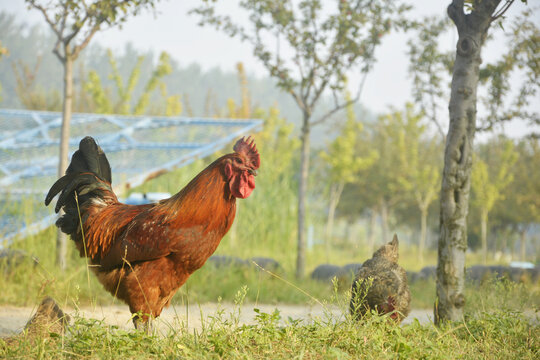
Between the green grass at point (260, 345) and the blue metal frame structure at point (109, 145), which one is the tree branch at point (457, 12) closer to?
the green grass at point (260, 345)

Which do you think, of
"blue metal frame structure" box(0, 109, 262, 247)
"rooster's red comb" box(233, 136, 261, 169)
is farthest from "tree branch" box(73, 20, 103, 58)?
"rooster's red comb" box(233, 136, 261, 169)

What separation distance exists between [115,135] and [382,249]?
859 centimetres

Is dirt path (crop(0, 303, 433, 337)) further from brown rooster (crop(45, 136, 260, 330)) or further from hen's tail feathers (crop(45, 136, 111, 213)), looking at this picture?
hen's tail feathers (crop(45, 136, 111, 213))

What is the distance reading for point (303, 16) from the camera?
29.8ft

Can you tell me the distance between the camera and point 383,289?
428 cm

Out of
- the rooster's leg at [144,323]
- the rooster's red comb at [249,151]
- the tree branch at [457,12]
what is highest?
the tree branch at [457,12]

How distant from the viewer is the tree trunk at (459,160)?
460 cm

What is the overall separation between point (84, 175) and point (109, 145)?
7.75 metres

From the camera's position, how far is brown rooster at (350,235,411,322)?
4266 mm

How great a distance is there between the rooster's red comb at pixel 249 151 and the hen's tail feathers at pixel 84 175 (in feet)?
4.49

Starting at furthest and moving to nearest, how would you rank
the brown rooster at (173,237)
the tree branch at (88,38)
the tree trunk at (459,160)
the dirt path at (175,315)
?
the tree branch at (88,38)
the dirt path at (175,315)
the tree trunk at (459,160)
the brown rooster at (173,237)

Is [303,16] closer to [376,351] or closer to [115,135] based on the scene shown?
[115,135]

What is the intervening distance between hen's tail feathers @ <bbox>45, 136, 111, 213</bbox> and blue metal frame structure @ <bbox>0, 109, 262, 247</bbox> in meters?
4.43

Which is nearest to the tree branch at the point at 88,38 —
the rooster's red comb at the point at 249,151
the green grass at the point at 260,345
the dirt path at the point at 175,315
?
the dirt path at the point at 175,315
